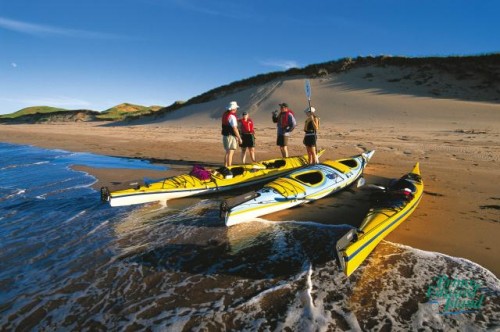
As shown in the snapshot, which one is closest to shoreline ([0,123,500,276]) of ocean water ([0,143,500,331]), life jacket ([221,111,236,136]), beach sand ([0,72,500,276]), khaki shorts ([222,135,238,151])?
beach sand ([0,72,500,276])

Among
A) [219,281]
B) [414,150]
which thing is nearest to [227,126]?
[219,281]

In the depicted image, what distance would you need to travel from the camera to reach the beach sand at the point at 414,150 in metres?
4.34

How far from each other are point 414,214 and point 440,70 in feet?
72.4

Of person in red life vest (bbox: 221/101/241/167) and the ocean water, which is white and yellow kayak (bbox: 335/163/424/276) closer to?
the ocean water

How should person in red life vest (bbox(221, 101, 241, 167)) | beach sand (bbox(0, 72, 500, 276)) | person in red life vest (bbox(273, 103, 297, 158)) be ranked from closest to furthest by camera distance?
beach sand (bbox(0, 72, 500, 276)) < person in red life vest (bbox(221, 101, 241, 167)) < person in red life vest (bbox(273, 103, 297, 158))

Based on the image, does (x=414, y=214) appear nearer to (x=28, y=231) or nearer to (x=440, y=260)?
(x=440, y=260)

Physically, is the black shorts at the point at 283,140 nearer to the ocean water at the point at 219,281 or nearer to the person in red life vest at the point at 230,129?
the person in red life vest at the point at 230,129

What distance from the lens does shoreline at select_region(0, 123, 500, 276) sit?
4121mm

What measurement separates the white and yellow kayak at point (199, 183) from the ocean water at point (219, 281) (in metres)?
0.59

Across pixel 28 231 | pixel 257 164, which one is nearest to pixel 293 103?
pixel 257 164

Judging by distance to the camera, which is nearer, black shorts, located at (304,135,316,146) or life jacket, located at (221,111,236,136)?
black shorts, located at (304,135,316,146)

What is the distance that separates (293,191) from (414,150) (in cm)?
637

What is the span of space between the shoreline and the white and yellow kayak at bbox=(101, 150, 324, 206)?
35 centimetres

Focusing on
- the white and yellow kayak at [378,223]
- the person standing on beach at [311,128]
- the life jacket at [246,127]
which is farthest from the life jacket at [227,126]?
the white and yellow kayak at [378,223]
